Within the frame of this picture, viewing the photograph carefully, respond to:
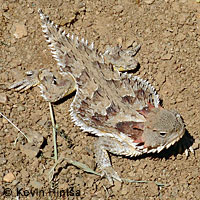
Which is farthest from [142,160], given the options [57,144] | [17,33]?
[17,33]

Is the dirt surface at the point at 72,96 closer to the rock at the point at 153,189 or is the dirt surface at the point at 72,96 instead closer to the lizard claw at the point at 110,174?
the rock at the point at 153,189

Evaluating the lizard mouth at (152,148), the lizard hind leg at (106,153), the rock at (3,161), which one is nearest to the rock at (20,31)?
the rock at (3,161)

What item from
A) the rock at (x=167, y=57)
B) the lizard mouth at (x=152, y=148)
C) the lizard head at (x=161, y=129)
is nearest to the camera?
the lizard head at (x=161, y=129)

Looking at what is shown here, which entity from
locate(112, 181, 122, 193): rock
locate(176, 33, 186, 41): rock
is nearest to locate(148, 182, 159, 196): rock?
locate(112, 181, 122, 193): rock

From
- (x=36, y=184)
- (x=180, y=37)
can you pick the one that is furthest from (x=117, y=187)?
(x=180, y=37)

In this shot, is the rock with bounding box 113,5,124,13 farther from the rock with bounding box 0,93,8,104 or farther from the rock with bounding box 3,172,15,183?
the rock with bounding box 3,172,15,183

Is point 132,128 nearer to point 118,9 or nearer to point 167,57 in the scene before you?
point 167,57

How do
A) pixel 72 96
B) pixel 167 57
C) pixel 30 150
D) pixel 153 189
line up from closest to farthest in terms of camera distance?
pixel 30 150 < pixel 153 189 < pixel 72 96 < pixel 167 57
